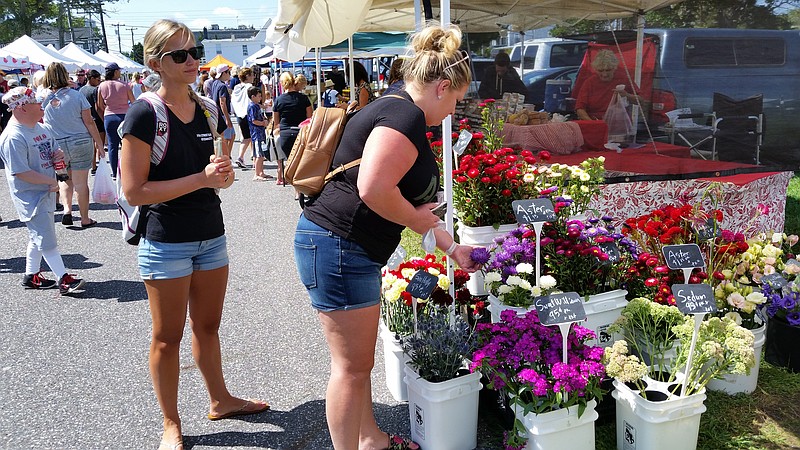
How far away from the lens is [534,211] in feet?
9.40

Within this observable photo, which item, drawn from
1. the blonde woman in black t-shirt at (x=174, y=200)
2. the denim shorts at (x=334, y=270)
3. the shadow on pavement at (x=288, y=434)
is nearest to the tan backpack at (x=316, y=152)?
the denim shorts at (x=334, y=270)

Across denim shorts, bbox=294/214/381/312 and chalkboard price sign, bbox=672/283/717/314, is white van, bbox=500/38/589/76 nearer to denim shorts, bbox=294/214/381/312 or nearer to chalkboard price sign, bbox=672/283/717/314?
chalkboard price sign, bbox=672/283/717/314

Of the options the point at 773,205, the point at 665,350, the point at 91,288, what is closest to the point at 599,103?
the point at 773,205

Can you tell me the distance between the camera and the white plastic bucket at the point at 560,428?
7.77 feet

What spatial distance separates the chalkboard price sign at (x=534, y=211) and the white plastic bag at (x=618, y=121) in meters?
2.07

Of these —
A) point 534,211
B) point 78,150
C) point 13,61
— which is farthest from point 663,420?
point 13,61

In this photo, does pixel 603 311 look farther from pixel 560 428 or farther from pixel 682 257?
pixel 560 428

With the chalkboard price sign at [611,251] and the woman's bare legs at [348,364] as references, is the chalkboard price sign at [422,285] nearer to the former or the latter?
the woman's bare legs at [348,364]

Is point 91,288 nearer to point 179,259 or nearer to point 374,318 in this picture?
point 179,259

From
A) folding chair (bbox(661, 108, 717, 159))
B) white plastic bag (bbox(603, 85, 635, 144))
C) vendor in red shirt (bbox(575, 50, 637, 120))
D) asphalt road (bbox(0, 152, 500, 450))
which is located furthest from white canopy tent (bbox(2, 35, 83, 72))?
folding chair (bbox(661, 108, 717, 159))

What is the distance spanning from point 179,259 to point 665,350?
6.85ft

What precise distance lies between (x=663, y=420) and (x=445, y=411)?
2.77ft

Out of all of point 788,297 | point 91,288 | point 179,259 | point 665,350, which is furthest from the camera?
point 91,288

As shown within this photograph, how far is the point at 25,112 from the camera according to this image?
4867 millimetres
